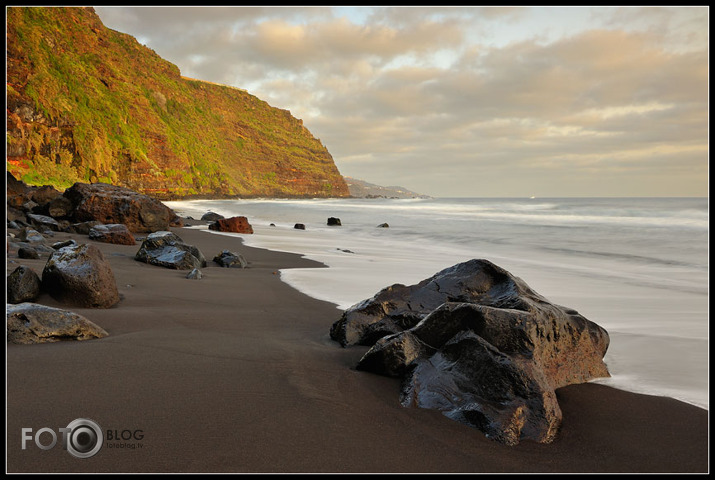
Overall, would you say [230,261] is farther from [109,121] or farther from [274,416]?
[109,121]

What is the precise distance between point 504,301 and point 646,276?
7.35 meters

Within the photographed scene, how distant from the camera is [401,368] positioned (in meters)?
2.47

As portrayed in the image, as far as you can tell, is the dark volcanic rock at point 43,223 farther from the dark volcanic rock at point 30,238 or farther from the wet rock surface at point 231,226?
the wet rock surface at point 231,226

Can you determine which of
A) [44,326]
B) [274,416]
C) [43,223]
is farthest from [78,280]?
[43,223]

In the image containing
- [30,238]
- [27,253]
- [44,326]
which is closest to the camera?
[44,326]

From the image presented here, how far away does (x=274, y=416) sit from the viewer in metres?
1.98

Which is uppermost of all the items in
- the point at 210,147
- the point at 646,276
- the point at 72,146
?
the point at 210,147

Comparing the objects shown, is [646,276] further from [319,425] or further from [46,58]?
[46,58]

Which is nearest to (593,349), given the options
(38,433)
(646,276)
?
(38,433)

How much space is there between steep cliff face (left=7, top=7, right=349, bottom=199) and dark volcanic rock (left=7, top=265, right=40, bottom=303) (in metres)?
29.3

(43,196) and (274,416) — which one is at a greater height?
(43,196)

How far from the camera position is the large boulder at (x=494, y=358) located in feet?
6.61

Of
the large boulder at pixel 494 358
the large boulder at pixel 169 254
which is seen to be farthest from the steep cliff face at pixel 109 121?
the large boulder at pixel 494 358

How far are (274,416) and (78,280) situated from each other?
263 centimetres
